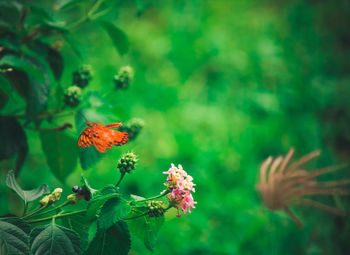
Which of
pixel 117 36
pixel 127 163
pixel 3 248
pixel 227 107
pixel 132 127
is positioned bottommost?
pixel 3 248

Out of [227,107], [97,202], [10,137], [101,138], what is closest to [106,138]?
[101,138]

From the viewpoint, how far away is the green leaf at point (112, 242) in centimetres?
49

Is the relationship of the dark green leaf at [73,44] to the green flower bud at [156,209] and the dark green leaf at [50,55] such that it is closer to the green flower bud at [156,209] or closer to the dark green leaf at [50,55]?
the dark green leaf at [50,55]

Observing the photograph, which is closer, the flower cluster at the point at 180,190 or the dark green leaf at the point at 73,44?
the flower cluster at the point at 180,190

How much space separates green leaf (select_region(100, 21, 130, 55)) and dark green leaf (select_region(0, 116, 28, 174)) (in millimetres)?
321

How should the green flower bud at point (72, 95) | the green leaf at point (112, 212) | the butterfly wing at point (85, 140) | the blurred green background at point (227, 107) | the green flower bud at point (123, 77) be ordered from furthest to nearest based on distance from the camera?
the blurred green background at point (227, 107)
the green flower bud at point (123, 77)
the green flower bud at point (72, 95)
the butterfly wing at point (85, 140)
the green leaf at point (112, 212)

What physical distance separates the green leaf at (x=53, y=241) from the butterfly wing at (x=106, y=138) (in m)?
0.14

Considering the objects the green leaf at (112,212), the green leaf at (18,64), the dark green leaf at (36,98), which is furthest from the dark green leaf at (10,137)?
the green leaf at (112,212)

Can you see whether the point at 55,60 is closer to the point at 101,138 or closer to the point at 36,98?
the point at 36,98

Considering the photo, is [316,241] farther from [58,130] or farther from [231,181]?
[58,130]

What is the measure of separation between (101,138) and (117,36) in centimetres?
37

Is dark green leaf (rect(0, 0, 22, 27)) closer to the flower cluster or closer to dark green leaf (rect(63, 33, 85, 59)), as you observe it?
dark green leaf (rect(63, 33, 85, 59))

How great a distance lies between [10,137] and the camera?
72 cm

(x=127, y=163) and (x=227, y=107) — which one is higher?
(x=227, y=107)
